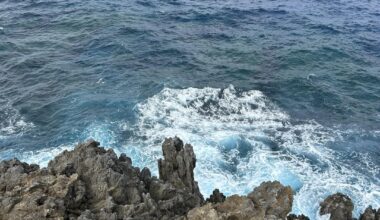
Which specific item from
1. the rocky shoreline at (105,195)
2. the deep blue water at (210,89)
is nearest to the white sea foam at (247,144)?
the deep blue water at (210,89)

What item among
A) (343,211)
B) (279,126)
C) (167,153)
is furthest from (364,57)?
(167,153)

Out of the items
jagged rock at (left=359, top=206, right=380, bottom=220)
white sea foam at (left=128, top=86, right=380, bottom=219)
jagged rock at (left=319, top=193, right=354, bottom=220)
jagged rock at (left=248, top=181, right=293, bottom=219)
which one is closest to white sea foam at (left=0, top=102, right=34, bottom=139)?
white sea foam at (left=128, top=86, right=380, bottom=219)

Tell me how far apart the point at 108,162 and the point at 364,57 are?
170ft

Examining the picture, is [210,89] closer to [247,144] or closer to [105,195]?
[247,144]

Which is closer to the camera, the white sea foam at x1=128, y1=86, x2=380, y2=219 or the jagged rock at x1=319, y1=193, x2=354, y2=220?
the jagged rock at x1=319, y1=193, x2=354, y2=220

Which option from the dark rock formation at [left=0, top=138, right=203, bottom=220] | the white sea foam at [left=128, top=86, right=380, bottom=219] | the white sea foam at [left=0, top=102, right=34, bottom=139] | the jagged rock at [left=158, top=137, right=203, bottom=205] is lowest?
the white sea foam at [left=0, top=102, right=34, bottom=139]

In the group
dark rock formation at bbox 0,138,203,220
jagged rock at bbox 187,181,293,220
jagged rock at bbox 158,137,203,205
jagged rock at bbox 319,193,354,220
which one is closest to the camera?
dark rock formation at bbox 0,138,203,220

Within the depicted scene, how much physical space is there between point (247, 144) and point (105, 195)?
978 inches

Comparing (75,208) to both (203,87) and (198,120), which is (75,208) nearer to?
(198,120)

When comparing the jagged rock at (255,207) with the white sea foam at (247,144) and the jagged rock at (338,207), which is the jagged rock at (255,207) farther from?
the white sea foam at (247,144)

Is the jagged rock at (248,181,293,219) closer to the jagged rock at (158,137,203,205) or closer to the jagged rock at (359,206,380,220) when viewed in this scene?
the jagged rock at (158,137,203,205)

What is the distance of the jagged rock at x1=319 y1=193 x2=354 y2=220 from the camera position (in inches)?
1472

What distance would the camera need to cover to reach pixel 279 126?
5394cm

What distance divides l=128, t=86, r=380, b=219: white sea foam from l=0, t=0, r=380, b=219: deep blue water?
0.15m
